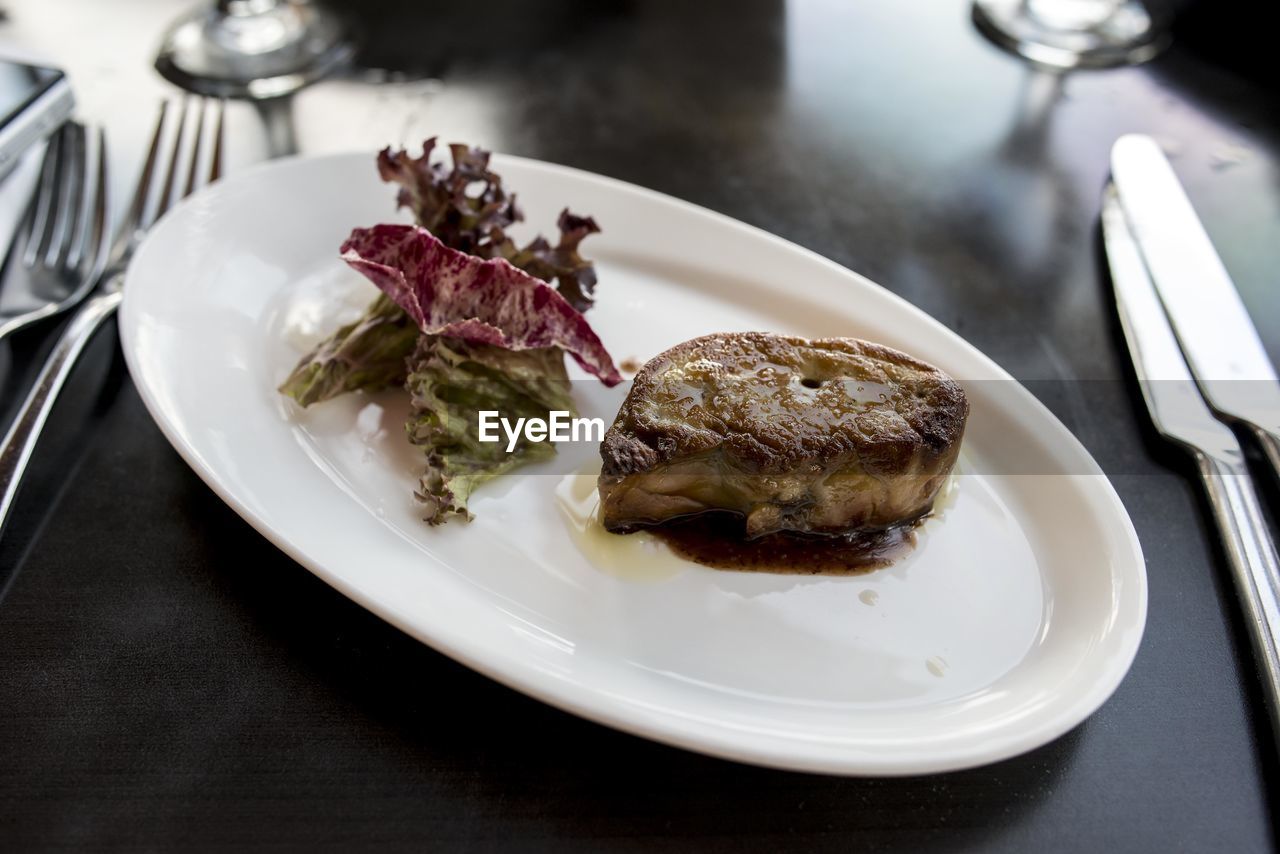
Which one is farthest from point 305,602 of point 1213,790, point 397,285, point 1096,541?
point 1213,790

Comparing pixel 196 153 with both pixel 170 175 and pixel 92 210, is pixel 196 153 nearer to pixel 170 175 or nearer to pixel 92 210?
pixel 170 175

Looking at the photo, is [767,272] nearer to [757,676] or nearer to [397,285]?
[397,285]

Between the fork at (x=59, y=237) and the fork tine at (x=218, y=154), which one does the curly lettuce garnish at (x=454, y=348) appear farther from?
the fork tine at (x=218, y=154)

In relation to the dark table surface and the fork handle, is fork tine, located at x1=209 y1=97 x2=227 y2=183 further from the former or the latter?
the fork handle

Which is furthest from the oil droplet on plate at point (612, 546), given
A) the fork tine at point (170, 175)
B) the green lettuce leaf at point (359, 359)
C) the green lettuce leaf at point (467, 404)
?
the fork tine at point (170, 175)

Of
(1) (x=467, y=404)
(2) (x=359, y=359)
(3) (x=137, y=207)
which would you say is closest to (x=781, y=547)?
(1) (x=467, y=404)

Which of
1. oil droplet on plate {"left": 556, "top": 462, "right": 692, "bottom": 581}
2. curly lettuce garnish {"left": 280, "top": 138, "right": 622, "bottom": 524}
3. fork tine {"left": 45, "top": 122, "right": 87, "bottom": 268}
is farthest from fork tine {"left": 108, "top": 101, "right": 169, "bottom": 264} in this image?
oil droplet on plate {"left": 556, "top": 462, "right": 692, "bottom": 581}
